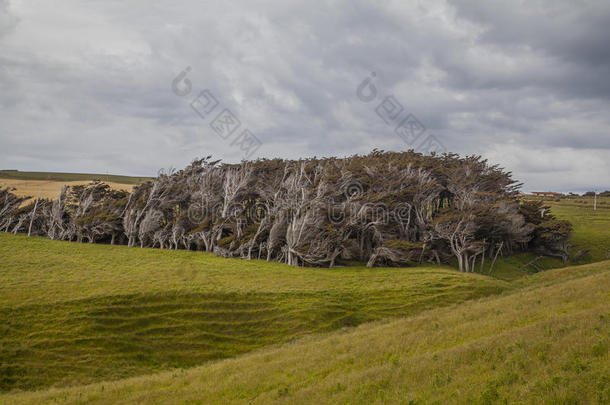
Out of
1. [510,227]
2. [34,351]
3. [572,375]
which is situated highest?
[510,227]

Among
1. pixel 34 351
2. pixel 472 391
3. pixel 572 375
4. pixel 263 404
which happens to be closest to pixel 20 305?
pixel 34 351

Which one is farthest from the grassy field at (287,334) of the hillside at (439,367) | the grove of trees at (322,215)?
the grove of trees at (322,215)

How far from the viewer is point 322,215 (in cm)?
4812

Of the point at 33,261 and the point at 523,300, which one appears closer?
the point at 523,300

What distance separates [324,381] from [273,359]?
20.5 feet

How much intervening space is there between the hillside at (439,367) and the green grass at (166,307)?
4112 millimetres

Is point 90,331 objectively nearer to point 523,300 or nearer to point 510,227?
point 523,300

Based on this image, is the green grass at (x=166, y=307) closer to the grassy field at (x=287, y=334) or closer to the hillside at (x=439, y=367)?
the grassy field at (x=287, y=334)

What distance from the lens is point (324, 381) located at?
14.6 metres

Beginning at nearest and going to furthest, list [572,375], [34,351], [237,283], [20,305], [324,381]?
[572,375], [324,381], [34,351], [20,305], [237,283]

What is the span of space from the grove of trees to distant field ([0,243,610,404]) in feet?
45.2

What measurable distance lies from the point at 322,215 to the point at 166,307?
24.3 meters

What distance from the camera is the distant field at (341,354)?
11180 millimetres

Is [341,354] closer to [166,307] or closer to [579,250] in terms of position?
[166,307]
